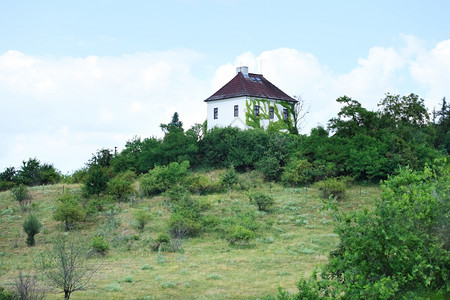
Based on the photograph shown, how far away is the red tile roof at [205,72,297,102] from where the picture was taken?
47969 mm

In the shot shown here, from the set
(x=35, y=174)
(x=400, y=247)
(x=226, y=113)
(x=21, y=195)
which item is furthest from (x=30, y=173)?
(x=400, y=247)

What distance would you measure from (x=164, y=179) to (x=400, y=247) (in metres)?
28.7

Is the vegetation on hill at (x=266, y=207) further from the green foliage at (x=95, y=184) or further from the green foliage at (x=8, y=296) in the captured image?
the green foliage at (x=8, y=296)

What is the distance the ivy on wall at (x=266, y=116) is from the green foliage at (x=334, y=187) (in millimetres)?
13159

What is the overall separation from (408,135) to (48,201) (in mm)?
28716

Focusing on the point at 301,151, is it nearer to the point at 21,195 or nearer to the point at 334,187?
the point at 334,187

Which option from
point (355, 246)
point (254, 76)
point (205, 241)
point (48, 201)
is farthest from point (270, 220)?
point (254, 76)

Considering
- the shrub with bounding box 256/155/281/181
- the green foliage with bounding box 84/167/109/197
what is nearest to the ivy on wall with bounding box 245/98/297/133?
the shrub with bounding box 256/155/281/181

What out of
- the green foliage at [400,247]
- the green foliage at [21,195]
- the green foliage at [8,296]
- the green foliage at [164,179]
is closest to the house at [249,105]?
the green foliage at [164,179]

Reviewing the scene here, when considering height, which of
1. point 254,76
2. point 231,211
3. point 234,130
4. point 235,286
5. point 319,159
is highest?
point 254,76

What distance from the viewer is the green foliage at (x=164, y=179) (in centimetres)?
3806

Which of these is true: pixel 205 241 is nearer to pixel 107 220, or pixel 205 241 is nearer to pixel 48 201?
pixel 107 220

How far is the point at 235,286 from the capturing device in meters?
18.9

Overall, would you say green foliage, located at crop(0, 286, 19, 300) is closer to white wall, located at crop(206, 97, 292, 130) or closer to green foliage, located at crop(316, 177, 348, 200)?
green foliage, located at crop(316, 177, 348, 200)
